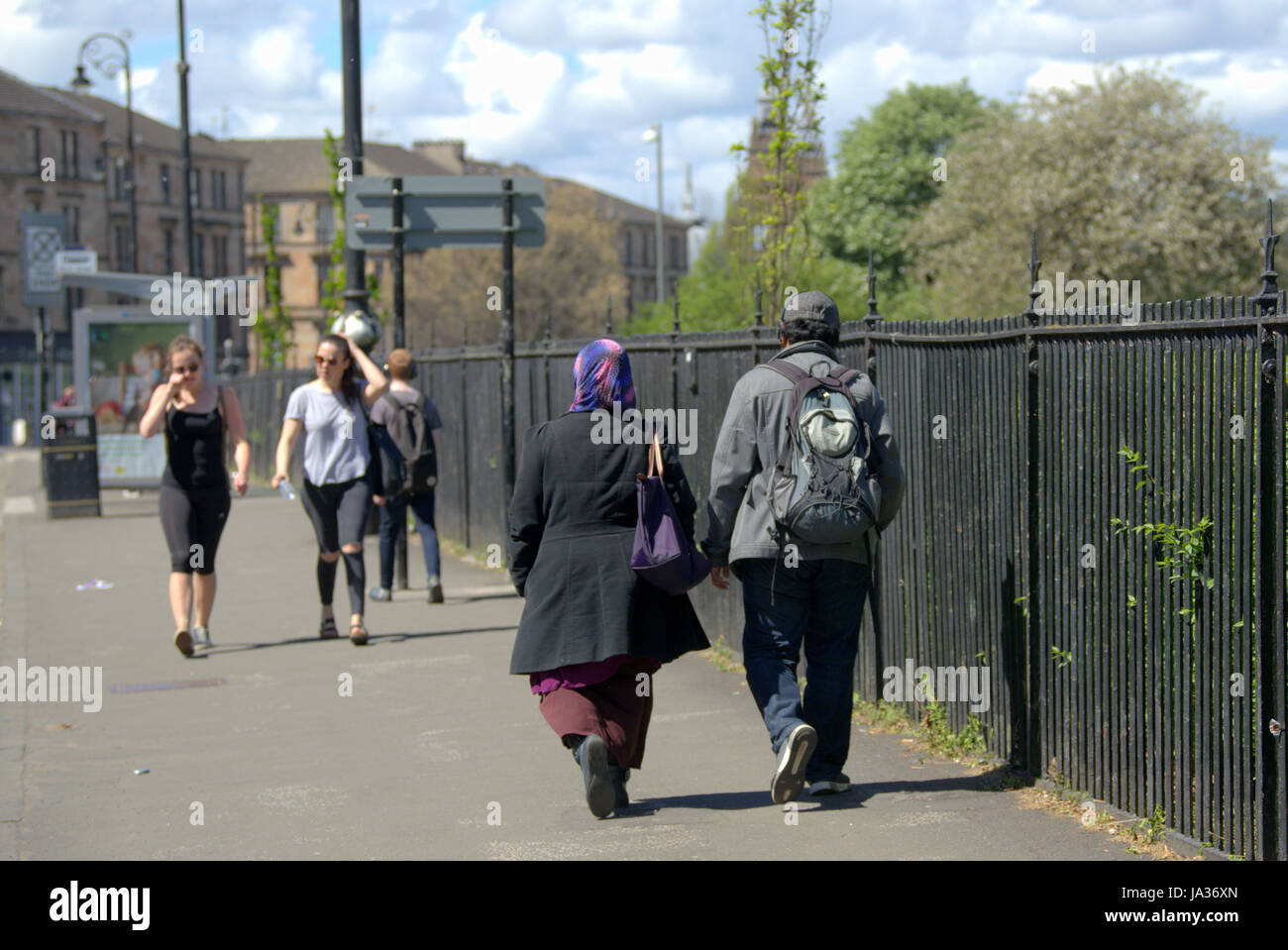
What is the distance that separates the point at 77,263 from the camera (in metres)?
27.0

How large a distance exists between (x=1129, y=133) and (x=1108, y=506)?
44099 mm

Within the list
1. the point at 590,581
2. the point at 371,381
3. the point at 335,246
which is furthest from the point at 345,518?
the point at 335,246

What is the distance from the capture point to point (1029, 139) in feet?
156

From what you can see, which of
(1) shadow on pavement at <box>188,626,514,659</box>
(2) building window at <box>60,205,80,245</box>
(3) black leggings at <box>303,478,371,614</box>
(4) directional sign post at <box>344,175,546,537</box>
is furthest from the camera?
(2) building window at <box>60,205,80,245</box>

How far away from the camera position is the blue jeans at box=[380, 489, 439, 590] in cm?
1191

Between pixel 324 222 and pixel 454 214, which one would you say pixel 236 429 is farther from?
pixel 324 222

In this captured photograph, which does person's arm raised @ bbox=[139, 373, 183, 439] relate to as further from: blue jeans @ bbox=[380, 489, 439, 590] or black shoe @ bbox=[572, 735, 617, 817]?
black shoe @ bbox=[572, 735, 617, 817]

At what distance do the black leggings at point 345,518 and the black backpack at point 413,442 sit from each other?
1.28 m

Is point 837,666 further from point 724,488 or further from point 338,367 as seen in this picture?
point 338,367

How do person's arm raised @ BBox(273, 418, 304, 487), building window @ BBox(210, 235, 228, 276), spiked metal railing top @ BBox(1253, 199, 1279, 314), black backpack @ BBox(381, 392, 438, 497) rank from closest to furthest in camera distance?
spiked metal railing top @ BBox(1253, 199, 1279, 314) → person's arm raised @ BBox(273, 418, 304, 487) → black backpack @ BBox(381, 392, 438, 497) → building window @ BBox(210, 235, 228, 276)

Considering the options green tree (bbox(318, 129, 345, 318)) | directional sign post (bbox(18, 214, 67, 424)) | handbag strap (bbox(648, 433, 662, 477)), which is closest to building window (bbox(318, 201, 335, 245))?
directional sign post (bbox(18, 214, 67, 424))

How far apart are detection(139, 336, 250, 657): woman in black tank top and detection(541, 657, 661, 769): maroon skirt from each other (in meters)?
4.27
